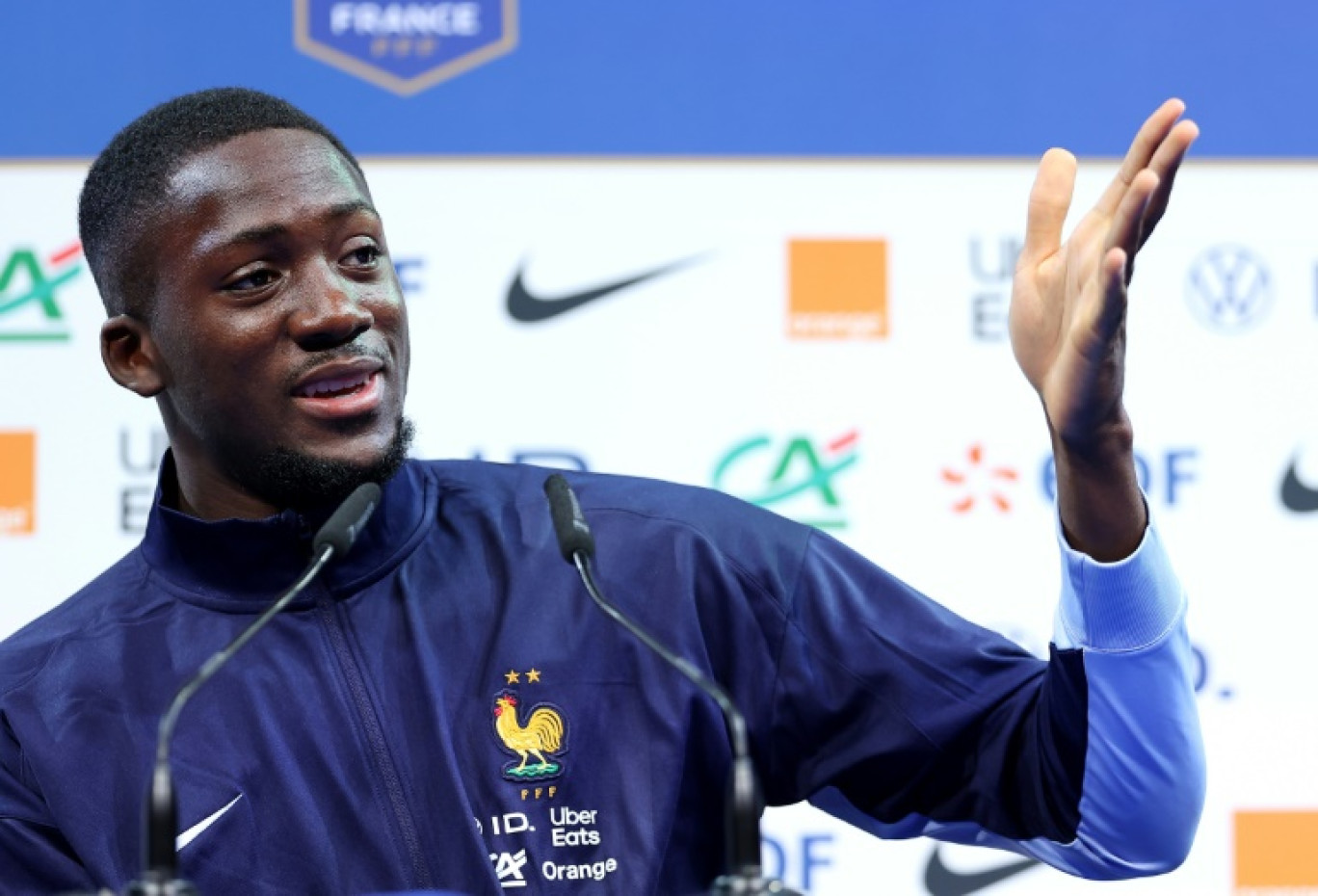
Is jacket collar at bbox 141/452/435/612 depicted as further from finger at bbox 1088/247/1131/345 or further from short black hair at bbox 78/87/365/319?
finger at bbox 1088/247/1131/345

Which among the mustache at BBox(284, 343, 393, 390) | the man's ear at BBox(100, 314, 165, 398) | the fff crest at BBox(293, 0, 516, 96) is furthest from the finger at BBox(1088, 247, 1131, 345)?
the fff crest at BBox(293, 0, 516, 96)

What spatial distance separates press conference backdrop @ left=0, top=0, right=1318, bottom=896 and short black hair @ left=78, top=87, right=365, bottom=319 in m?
0.89

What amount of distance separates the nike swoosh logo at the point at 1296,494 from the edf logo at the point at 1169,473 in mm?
133

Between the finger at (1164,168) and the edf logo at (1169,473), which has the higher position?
the finger at (1164,168)

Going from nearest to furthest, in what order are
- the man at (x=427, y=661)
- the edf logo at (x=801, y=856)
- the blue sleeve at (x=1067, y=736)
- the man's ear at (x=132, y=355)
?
the blue sleeve at (x=1067, y=736)
the man at (x=427, y=661)
the man's ear at (x=132, y=355)
the edf logo at (x=801, y=856)

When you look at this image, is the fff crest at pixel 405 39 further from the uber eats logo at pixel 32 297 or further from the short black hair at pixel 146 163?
the short black hair at pixel 146 163

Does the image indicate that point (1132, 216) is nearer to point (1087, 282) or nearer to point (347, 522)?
point (1087, 282)

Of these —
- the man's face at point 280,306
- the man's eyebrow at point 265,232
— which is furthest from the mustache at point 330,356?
the man's eyebrow at point 265,232

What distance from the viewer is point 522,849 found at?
1.66 meters

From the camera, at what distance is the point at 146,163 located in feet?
6.23

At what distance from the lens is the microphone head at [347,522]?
1430 millimetres

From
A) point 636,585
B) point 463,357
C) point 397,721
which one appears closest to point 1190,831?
point 636,585

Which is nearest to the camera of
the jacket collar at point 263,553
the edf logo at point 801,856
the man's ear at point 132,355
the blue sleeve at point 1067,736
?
the blue sleeve at point 1067,736

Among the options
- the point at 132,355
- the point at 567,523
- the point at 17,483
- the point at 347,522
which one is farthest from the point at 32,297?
the point at 567,523
